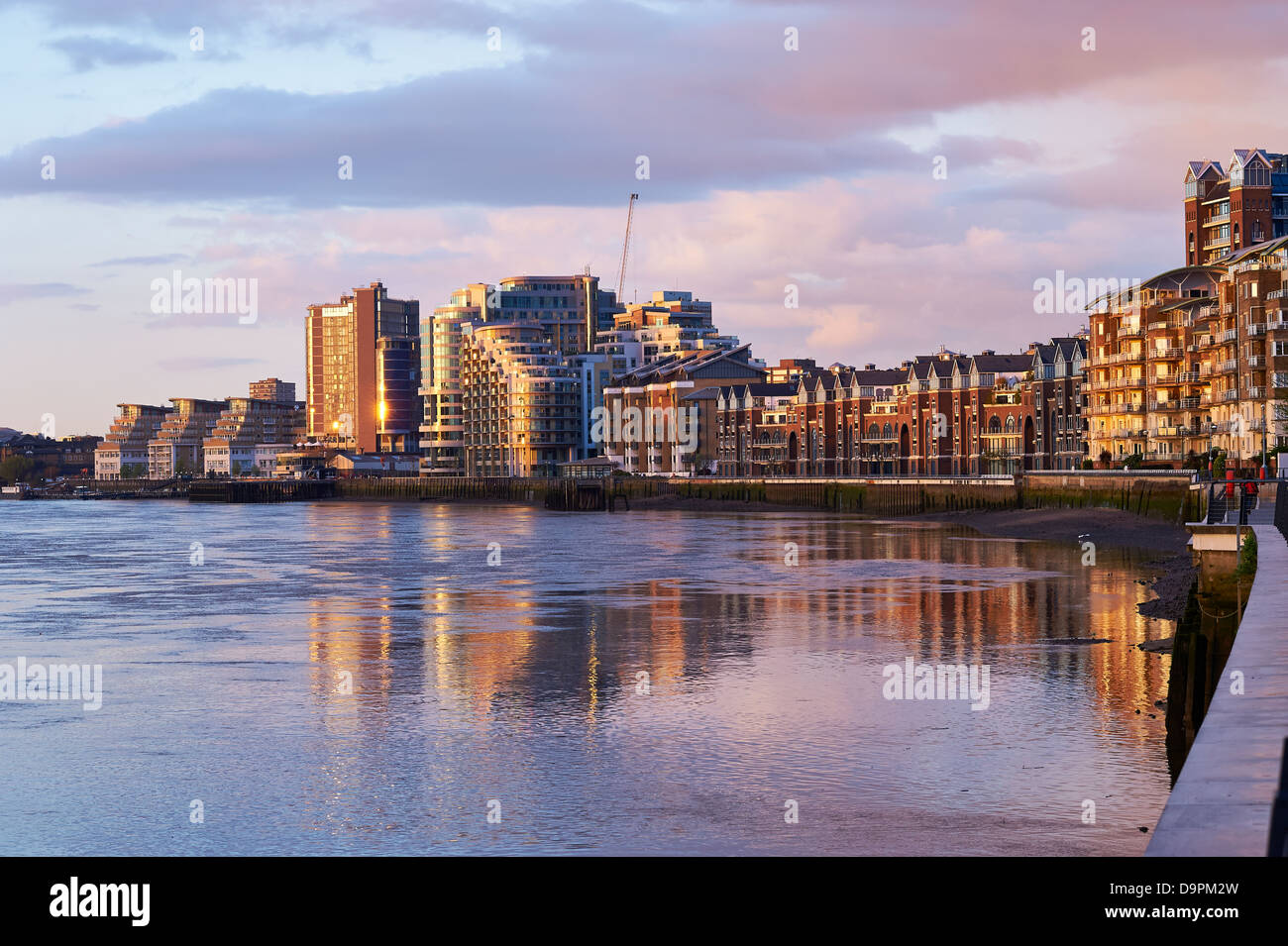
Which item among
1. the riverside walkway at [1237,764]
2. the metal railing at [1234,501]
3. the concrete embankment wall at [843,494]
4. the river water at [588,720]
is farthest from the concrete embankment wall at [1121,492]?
the riverside walkway at [1237,764]

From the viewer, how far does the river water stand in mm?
21516

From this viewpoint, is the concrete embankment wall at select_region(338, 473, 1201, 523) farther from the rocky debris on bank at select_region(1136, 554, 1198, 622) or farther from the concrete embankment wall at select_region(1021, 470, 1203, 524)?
the rocky debris on bank at select_region(1136, 554, 1198, 622)

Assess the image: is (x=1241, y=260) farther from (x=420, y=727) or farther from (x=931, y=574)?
(x=420, y=727)

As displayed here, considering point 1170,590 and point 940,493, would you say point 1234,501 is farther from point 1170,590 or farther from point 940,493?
point 940,493

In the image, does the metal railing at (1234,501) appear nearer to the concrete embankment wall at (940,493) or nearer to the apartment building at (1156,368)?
the concrete embankment wall at (940,493)

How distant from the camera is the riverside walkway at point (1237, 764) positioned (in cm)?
1255

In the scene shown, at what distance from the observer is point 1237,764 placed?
15555 mm

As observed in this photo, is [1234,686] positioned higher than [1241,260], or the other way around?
[1241,260]

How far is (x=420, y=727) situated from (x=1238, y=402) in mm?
87340

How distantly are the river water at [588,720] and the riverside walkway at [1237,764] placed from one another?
97.3 inches

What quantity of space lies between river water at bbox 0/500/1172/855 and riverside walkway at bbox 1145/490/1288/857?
8.11 feet

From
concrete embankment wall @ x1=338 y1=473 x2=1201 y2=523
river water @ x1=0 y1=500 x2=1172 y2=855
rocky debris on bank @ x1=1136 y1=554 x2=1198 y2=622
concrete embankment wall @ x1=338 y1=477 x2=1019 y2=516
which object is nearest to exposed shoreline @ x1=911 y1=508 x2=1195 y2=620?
rocky debris on bank @ x1=1136 y1=554 x2=1198 y2=622
